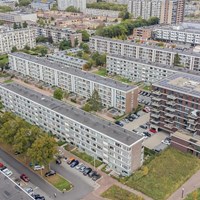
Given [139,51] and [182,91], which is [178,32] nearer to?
[139,51]

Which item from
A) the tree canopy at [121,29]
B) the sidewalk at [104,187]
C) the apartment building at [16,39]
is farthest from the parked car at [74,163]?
the tree canopy at [121,29]

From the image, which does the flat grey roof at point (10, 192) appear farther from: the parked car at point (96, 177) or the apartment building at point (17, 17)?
the apartment building at point (17, 17)

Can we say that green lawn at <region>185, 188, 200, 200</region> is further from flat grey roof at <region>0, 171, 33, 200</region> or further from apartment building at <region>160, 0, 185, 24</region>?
apartment building at <region>160, 0, 185, 24</region>

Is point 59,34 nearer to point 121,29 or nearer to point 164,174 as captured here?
point 121,29

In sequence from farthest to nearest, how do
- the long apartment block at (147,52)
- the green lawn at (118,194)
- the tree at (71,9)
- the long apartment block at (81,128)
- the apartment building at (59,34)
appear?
the tree at (71,9), the apartment building at (59,34), the long apartment block at (147,52), the long apartment block at (81,128), the green lawn at (118,194)

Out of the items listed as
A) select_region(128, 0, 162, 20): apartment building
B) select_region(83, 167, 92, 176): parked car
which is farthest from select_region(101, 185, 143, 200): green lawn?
select_region(128, 0, 162, 20): apartment building

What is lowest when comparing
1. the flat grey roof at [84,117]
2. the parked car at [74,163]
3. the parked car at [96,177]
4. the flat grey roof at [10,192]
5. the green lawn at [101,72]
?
the parked car at [96,177]
